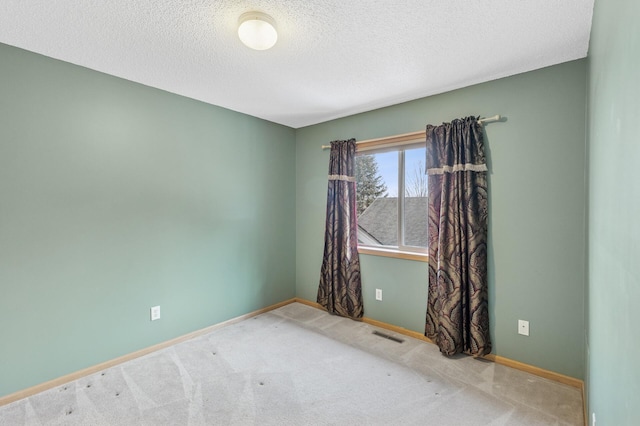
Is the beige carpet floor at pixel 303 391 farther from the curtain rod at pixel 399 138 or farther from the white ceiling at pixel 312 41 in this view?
the white ceiling at pixel 312 41

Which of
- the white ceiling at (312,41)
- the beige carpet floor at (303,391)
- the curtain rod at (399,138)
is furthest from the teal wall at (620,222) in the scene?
the curtain rod at (399,138)

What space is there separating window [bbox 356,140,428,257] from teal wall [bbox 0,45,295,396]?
127 cm

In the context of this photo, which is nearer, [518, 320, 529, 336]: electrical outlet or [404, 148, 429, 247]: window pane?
[518, 320, 529, 336]: electrical outlet

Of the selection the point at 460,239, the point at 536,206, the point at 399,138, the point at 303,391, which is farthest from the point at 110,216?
the point at 536,206

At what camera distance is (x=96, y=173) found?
7.86 ft

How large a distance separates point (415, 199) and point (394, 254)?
61cm

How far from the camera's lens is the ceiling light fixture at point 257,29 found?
5.48 ft

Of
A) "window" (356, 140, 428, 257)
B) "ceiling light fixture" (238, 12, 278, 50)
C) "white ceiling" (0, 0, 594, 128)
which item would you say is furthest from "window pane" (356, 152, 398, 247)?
Result: "ceiling light fixture" (238, 12, 278, 50)

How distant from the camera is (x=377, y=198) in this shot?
11.3 feet

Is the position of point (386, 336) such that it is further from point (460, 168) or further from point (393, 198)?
point (460, 168)

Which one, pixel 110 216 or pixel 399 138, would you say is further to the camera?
pixel 399 138

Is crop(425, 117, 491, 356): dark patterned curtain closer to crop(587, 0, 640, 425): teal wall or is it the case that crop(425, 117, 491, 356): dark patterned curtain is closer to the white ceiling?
the white ceiling

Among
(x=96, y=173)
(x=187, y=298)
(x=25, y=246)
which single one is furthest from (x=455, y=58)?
(x=25, y=246)

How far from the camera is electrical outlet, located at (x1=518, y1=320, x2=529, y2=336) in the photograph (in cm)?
239
